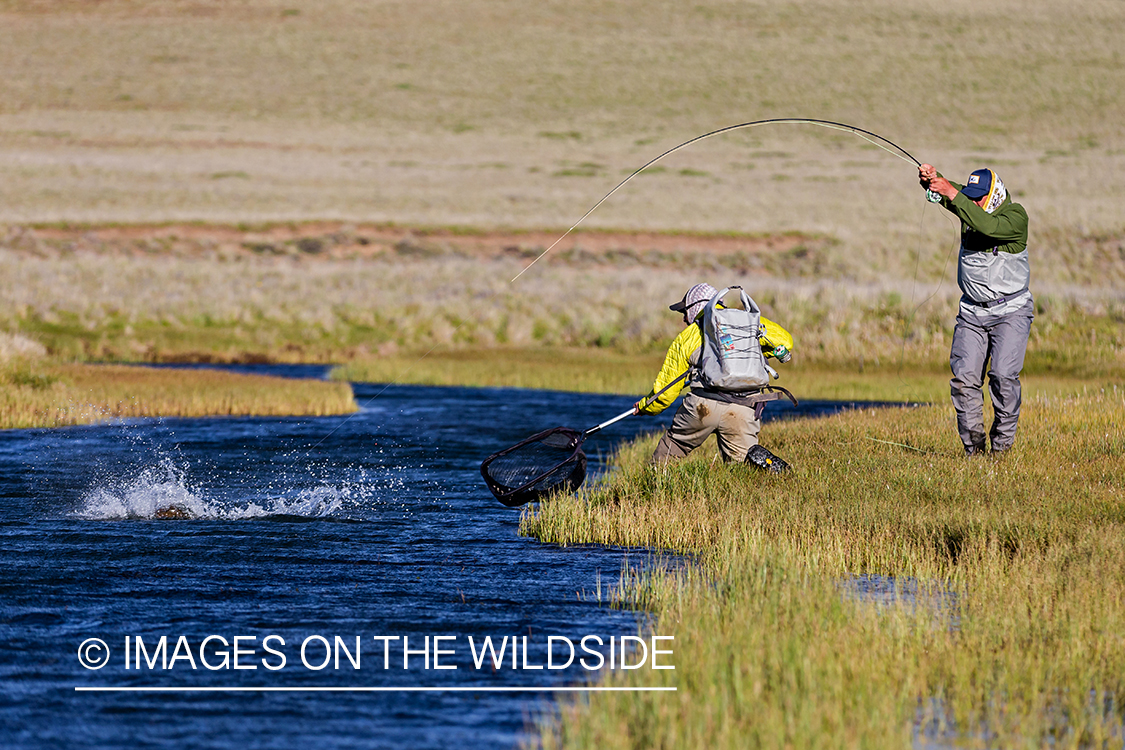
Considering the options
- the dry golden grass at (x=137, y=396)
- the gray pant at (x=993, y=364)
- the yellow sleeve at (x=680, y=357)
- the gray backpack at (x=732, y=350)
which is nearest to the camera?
the gray backpack at (x=732, y=350)

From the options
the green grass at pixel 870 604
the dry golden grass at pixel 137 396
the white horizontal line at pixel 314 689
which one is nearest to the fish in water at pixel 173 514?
the green grass at pixel 870 604

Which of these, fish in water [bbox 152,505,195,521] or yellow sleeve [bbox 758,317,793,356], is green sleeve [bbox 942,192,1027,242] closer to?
yellow sleeve [bbox 758,317,793,356]

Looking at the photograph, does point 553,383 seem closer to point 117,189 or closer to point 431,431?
point 431,431

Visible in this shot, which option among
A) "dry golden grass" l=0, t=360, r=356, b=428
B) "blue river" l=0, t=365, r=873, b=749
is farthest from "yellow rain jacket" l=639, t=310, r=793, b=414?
"dry golden grass" l=0, t=360, r=356, b=428

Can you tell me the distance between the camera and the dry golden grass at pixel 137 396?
20.1m

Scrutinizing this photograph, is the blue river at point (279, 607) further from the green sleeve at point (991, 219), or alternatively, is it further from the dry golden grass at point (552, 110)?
the dry golden grass at point (552, 110)

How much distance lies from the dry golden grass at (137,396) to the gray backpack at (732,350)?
10844 millimetres

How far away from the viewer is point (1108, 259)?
46.2m

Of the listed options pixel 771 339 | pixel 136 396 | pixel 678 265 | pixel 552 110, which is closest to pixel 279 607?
pixel 771 339

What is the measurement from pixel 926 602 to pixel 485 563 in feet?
10.8

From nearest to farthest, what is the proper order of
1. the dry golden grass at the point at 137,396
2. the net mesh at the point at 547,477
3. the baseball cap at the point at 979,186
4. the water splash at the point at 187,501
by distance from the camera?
the net mesh at the point at 547,477, the baseball cap at the point at 979,186, the water splash at the point at 187,501, the dry golden grass at the point at 137,396

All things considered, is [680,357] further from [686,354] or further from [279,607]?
[279,607]

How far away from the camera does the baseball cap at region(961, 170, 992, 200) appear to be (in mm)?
12023

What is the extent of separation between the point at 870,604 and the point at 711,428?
409 centimetres
